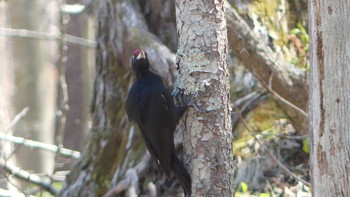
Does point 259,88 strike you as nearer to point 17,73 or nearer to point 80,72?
point 17,73

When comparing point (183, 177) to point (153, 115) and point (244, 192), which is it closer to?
point (153, 115)

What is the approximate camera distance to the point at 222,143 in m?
3.79

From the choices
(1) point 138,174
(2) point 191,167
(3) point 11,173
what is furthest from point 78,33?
(2) point 191,167

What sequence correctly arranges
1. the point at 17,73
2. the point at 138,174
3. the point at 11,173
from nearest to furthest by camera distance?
the point at 138,174
the point at 11,173
the point at 17,73

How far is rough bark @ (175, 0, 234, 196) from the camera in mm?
3771

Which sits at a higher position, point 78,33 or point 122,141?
point 78,33

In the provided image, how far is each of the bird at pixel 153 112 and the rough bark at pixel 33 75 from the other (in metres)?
4.98

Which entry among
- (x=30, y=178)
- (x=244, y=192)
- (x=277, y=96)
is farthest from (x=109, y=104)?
(x=277, y=96)

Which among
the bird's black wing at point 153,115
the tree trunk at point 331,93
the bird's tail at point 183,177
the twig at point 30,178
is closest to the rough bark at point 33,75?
the twig at point 30,178

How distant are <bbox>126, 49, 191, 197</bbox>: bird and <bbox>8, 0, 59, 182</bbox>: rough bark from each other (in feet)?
16.3

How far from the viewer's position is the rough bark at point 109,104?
5.99 m

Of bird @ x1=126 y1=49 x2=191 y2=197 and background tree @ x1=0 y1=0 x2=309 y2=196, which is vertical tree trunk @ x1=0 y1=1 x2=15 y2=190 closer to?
background tree @ x1=0 y1=0 x2=309 y2=196

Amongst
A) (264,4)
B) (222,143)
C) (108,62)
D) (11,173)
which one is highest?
(264,4)

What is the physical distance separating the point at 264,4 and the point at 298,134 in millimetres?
1133
